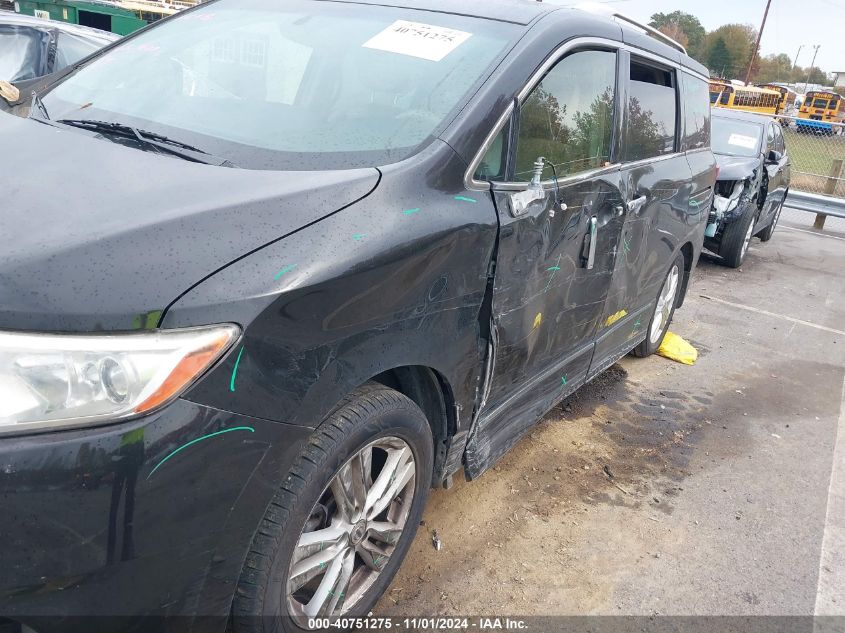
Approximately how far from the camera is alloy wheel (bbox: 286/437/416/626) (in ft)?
6.25

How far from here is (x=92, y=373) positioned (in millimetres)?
1357

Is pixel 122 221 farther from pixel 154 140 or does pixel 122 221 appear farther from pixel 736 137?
pixel 736 137

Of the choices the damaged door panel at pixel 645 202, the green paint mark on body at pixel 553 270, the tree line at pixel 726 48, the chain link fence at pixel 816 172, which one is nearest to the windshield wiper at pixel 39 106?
the green paint mark on body at pixel 553 270

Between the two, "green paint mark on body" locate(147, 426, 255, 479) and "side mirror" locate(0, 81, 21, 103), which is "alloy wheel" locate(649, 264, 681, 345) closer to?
"green paint mark on body" locate(147, 426, 255, 479)

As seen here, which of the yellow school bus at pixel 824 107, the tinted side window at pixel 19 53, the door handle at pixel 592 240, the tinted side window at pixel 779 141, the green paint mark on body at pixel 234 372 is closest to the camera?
the green paint mark on body at pixel 234 372

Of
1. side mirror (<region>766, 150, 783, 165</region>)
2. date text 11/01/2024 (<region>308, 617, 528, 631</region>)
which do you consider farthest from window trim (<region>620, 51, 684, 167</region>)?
side mirror (<region>766, 150, 783, 165</region>)

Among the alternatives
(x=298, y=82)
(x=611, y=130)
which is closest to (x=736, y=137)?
(x=611, y=130)

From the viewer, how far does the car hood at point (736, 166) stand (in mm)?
7941

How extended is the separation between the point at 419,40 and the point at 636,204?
54.7 inches

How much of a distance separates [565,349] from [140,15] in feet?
58.1

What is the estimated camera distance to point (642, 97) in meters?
3.40

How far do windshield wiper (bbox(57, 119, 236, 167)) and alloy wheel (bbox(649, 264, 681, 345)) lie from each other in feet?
10.5

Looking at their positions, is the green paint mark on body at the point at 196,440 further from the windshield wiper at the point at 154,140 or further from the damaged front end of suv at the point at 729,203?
the damaged front end of suv at the point at 729,203

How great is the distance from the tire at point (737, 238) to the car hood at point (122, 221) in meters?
7.10
